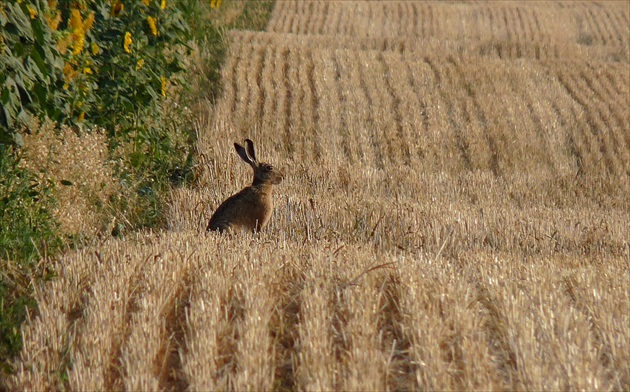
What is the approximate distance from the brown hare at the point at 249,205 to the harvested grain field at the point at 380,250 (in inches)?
14.2

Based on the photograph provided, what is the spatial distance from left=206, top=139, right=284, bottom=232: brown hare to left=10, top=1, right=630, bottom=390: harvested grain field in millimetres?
361

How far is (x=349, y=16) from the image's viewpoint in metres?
27.8

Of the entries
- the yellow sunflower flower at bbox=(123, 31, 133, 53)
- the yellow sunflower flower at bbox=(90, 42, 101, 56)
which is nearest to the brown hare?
the yellow sunflower flower at bbox=(90, 42, 101, 56)

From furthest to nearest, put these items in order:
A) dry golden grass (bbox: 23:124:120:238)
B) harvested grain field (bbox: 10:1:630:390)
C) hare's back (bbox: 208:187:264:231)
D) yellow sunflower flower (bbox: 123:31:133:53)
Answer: yellow sunflower flower (bbox: 123:31:133:53) → dry golden grass (bbox: 23:124:120:238) → hare's back (bbox: 208:187:264:231) → harvested grain field (bbox: 10:1:630:390)

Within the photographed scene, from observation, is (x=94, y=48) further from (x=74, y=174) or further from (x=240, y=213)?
(x=240, y=213)

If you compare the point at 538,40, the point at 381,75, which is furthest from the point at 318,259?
the point at 538,40

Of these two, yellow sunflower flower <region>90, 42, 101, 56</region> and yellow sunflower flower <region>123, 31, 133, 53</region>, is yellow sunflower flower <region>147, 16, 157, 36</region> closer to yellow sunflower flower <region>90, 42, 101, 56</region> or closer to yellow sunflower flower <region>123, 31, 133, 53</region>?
yellow sunflower flower <region>123, 31, 133, 53</region>

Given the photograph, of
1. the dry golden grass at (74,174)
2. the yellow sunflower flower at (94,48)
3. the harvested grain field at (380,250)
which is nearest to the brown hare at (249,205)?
the harvested grain field at (380,250)

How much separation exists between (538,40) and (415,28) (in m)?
3.50

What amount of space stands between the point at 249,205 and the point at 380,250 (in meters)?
1.32

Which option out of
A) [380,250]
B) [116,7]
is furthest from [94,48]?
[380,250]

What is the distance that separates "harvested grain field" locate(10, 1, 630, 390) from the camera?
4.68 m

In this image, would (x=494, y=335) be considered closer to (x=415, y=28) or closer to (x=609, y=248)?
(x=609, y=248)

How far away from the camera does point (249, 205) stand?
777 cm
